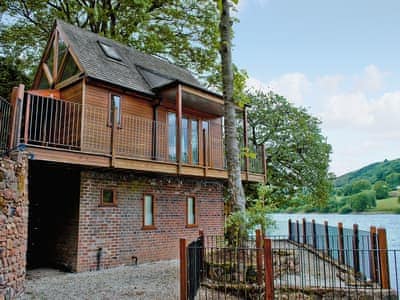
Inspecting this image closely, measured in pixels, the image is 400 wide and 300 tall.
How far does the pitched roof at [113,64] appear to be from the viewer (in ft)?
34.6

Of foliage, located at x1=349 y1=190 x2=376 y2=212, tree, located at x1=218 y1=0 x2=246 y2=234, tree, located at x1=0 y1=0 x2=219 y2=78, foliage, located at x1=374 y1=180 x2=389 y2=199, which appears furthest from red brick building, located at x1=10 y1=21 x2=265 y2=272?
foliage, located at x1=374 y1=180 x2=389 y2=199

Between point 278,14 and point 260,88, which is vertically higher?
point 278,14

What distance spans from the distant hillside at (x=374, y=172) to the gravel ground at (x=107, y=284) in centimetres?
1592

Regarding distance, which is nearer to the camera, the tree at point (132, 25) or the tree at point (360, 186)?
the tree at point (132, 25)

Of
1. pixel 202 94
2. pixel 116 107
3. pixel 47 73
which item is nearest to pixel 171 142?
pixel 202 94

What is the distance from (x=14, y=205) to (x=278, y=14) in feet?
46.7

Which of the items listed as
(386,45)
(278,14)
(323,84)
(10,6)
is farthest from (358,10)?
(10,6)

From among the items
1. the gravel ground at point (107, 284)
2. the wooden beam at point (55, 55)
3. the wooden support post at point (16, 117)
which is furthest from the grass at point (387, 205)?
the wooden support post at point (16, 117)

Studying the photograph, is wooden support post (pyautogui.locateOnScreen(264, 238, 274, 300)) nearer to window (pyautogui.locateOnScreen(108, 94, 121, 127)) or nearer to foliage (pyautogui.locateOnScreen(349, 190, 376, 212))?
window (pyautogui.locateOnScreen(108, 94, 121, 127))

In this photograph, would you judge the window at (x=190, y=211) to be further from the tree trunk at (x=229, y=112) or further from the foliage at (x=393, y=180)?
the foliage at (x=393, y=180)

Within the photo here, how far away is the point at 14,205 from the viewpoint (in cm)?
596

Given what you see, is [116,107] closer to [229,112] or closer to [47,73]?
[47,73]

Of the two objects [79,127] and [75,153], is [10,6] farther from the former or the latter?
[75,153]

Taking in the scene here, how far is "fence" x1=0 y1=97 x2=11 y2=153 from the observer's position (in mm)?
7336
